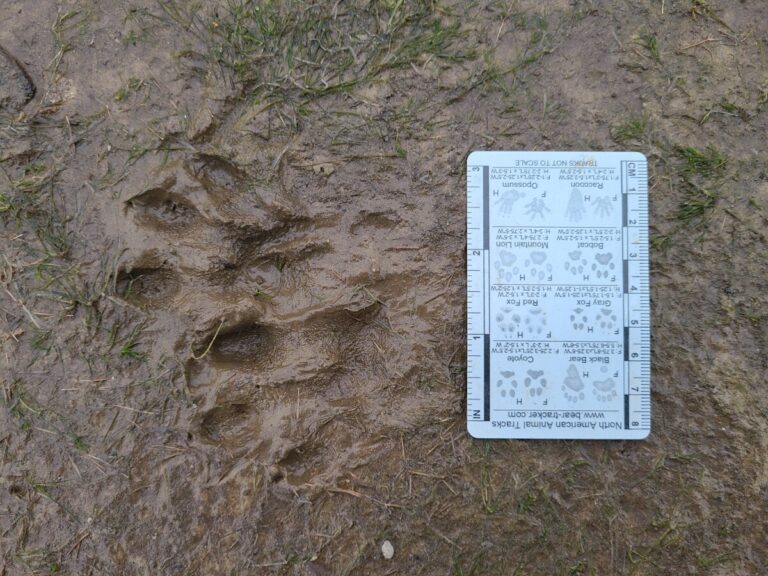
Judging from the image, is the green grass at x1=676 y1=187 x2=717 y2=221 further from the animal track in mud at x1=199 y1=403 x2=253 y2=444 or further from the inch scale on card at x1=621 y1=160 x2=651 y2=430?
the animal track in mud at x1=199 y1=403 x2=253 y2=444

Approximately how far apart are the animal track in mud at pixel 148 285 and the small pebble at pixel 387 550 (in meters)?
1.30

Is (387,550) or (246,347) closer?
(387,550)

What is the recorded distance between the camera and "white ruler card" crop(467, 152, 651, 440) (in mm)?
2029

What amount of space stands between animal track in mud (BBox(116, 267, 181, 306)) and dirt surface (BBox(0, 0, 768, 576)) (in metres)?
0.01

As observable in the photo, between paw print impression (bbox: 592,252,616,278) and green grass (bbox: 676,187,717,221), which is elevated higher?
green grass (bbox: 676,187,717,221)

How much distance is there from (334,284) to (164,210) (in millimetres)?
761

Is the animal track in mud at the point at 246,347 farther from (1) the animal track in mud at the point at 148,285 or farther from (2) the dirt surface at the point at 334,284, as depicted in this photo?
(1) the animal track in mud at the point at 148,285

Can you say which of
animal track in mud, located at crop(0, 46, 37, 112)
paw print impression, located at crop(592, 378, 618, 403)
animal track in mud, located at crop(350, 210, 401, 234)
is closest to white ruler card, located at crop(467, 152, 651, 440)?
paw print impression, located at crop(592, 378, 618, 403)

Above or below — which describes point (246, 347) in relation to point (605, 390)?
above

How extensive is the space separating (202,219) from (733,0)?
91.8 inches

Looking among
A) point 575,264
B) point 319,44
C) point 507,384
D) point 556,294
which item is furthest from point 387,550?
point 319,44

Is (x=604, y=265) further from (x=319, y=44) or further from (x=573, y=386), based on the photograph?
(x=319, y=44)

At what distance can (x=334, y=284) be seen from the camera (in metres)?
2.07

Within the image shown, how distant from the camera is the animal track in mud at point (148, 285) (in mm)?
2062
